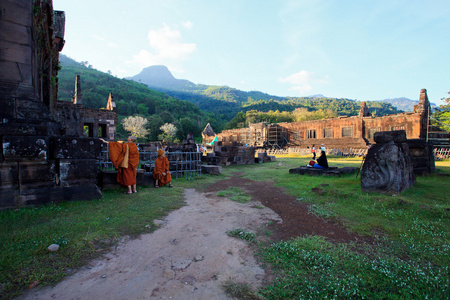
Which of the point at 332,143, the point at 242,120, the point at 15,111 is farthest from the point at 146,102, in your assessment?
the point at 15,111

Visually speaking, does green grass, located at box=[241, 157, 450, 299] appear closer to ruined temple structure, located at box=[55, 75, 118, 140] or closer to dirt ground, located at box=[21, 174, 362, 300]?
dirt ground, located at box=[21, 174, 362, 300]

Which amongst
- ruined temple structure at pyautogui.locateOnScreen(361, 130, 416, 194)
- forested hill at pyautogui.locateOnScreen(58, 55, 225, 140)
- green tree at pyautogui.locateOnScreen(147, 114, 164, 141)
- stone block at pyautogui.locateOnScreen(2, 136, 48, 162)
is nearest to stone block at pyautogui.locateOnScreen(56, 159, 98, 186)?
stone block at pyautogui.locateOnScreen(2, 136, 48, 162)

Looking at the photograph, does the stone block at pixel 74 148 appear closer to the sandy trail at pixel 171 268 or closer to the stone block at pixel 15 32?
the stone block at pixel 15 32

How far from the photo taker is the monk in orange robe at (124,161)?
20.2ft

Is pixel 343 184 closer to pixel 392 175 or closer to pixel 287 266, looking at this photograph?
pixel 392 175

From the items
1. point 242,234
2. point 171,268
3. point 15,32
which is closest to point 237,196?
point 242,234

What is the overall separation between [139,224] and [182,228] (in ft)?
2.65

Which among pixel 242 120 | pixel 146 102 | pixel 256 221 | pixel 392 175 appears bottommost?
pixel 256 221

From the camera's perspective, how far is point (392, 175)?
18.3ft

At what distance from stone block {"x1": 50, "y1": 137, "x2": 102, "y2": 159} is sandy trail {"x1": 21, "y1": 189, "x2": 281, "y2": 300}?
9.06 ft

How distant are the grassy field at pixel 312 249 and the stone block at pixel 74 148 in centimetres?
110

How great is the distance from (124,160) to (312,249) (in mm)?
5428

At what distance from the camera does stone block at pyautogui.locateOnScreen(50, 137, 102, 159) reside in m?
4.66

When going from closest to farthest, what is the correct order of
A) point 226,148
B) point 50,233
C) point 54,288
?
1. point 54,288
2. point 50,233
3. point 226,148
